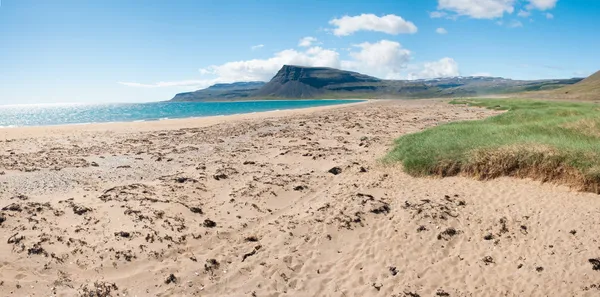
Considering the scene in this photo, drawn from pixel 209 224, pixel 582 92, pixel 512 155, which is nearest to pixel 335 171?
pixel 512 155

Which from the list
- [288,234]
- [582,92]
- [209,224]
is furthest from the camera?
[582,92]

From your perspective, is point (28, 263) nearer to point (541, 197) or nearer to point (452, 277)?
point (452, 277)

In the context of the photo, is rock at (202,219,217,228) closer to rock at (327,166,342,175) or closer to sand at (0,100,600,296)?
sand at (0,100,600,296)

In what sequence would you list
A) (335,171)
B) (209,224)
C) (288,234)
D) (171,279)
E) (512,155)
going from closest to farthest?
(171,279) → (288,234) → (209,224) → (512,155) → (335,171)

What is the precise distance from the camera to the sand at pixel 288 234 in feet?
23.8

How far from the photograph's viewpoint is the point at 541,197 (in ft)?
34.3

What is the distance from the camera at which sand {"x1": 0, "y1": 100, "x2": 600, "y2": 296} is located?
286 inches

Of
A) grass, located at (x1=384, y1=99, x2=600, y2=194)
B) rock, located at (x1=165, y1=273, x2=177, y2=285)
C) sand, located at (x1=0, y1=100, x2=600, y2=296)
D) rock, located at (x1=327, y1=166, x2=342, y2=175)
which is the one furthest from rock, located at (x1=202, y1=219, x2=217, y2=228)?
grass, located at (x1=384, y1=99, x2=600, y2=194)

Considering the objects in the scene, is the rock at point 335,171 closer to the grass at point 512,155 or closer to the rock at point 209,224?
the grass at point 512,155

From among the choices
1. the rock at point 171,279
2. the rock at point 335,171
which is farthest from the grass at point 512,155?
the rock at point 171,279

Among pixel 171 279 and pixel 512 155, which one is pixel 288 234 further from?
pixel 512 155

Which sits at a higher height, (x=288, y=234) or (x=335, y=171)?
(x=335, y=171)

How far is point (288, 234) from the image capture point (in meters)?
9.35

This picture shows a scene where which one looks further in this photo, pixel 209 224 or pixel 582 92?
pixel 582 92
